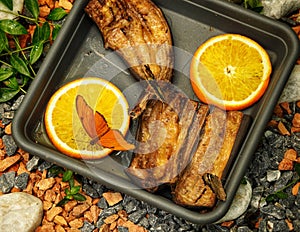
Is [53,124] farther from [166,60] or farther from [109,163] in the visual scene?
[166,60]

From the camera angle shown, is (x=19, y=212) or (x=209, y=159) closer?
(x=209, y=159)

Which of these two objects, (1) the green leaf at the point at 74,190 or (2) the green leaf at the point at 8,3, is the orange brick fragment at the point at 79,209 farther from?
(2) the green leaf at the point at 8,3

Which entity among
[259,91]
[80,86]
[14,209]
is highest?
[259,91]

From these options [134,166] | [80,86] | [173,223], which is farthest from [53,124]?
[173,223]

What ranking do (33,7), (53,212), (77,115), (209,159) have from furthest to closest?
(33,7) → (53,212) → (77,115) → (209,159)

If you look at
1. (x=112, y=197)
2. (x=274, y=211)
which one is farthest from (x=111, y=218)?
(x=274, y=211)

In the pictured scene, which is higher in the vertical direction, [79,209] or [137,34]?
[137,34]

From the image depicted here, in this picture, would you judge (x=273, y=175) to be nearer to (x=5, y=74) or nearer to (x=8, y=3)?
(x=5, y=74)
